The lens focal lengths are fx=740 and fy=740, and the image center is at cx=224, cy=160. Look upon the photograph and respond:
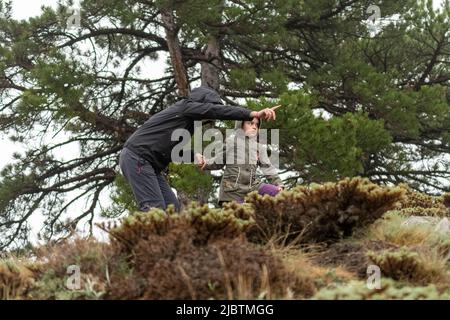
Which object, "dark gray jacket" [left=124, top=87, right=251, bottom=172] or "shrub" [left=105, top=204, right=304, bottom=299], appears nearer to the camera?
"shrub" [left=105, top=204, right=304, bottom=299]

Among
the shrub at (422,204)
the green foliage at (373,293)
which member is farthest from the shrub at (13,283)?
the shrub at (422,204)

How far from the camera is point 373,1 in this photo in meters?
16.3

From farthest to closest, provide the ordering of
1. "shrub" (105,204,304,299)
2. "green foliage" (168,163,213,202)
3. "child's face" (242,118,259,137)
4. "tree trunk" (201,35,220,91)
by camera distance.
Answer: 1. "tree trunk" (201,35,220,91)
2. "green foliage" (168,163,213,202)
3. "child's face" (242,118,259,137)
4. "shrub" (105,204,304,299)

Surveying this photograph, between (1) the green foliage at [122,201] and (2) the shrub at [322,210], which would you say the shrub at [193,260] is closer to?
(2) the shrub at [322,210]

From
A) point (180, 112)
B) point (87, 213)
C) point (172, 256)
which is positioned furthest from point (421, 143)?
point (172, 256)

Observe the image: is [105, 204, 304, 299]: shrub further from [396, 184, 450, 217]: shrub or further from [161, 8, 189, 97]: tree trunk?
[161, 8, 189, 97]: tree trunk

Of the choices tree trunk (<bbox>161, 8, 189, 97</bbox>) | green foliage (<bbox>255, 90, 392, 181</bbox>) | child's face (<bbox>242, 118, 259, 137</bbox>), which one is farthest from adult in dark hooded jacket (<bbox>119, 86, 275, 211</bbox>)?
tree trunk (<bbox>161, 8, 189, 97</bbox>)

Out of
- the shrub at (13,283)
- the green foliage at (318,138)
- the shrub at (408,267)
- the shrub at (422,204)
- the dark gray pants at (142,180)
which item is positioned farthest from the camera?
the green foliage at (318,138)

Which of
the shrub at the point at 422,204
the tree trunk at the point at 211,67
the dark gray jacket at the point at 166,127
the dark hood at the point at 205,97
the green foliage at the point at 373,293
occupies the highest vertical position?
the tree trunk at the point at 211,67

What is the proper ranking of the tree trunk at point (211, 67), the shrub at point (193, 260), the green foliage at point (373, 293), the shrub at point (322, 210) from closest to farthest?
the green foliage at point (373, 293)
the shrub at point (193, 260)
the shrub at point (322, 210)
the tree trunk at point (211, 67)

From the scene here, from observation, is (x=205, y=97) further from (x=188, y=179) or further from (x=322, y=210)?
(x=188, y=179)

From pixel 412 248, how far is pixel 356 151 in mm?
7561

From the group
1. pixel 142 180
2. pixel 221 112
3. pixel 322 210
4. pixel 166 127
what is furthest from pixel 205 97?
pixel 322 210

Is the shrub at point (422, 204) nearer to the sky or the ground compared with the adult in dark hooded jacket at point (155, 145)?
nearer to the ground
